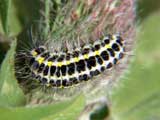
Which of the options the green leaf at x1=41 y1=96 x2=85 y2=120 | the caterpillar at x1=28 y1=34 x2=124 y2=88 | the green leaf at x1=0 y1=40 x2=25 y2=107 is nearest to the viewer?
the green leaf at x1=41 y1=96 x2=85 y2=120

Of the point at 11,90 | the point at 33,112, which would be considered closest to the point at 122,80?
the point at 11,90

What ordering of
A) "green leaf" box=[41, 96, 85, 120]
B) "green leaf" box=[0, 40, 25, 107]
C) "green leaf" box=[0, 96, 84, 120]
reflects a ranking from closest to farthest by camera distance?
"green leaf" box=[0, 96, 84, 120], "green leaf" box=[41, 96, 85, 120], "green leaf" box=[0, 40, 25, 107]

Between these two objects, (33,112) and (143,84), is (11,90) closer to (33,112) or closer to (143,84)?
(33,112)

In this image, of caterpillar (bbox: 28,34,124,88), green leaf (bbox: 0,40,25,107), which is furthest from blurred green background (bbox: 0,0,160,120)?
caterpillar (bbox: 28,34,124,88)

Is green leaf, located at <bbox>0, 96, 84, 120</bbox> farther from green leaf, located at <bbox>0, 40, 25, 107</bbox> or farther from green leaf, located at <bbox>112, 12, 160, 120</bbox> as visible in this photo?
green leaf, located at <bbox>112, 12, 160, 120</bbox>

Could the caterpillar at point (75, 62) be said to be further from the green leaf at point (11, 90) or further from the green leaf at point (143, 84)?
the green leaf at point (143, 84)

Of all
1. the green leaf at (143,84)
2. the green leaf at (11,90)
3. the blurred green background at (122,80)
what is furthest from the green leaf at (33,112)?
the green leaf at (143,84)

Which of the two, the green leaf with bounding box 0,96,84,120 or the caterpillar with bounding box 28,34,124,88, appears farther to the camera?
the caterpillar with bounding box 28,34,124,88
